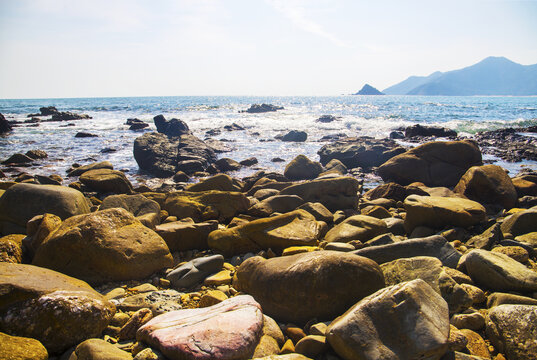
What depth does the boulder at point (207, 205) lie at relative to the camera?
6566mm

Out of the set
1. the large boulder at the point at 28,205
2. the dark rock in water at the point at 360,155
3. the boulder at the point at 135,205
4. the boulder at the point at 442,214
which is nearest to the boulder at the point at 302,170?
the dark rock in water at the point at 360,155

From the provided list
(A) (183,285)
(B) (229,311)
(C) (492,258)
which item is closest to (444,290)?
(C) (492,258)

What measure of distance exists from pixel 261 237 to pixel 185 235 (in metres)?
1.17

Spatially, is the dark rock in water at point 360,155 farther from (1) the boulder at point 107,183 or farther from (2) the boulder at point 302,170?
(1) the boulder at point 107,183

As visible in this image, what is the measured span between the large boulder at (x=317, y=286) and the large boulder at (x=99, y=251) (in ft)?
5.36

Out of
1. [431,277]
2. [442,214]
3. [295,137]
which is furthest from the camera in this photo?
[295,137]

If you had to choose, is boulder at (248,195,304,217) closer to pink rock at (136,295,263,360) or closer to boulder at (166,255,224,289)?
boulder at (166,255,224,289)

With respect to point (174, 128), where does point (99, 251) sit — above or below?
below

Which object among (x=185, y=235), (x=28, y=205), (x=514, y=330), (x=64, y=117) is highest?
(x=64, y=117)

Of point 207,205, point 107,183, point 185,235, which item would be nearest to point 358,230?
point 185,235

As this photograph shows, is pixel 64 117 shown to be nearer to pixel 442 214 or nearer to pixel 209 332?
pixel 442 214

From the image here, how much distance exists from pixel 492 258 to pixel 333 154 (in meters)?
12.7

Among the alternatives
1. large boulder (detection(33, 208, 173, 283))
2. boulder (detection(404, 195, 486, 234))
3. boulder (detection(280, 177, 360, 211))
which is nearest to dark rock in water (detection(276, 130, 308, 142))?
boulder (detection(280, 177, 360, 211))

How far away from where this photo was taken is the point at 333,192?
7.88m
